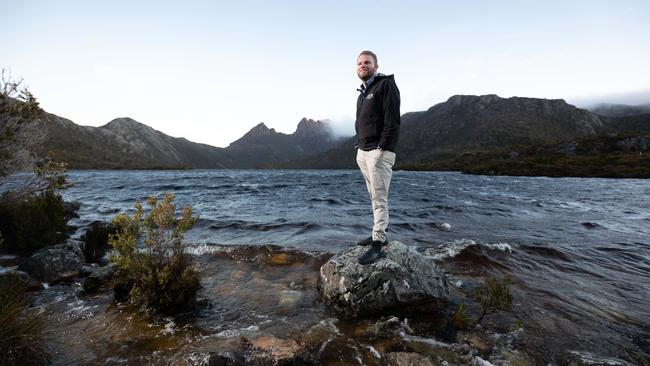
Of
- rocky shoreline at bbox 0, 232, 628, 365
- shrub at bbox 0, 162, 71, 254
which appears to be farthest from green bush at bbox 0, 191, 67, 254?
rocky shoreline at bbox 0, 232, 628, 365

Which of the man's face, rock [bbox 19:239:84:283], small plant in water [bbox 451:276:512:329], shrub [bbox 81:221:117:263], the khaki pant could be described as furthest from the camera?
shrub [bbox 81:221:117:263]

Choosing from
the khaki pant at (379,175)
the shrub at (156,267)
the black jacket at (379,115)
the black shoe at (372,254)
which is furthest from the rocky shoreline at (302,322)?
the black jacket at (379,115)

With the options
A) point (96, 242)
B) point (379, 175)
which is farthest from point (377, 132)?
point (96, 242)

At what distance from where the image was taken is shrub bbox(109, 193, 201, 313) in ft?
18.8

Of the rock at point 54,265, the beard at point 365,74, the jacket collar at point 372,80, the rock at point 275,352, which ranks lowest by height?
the rock at point 275,352

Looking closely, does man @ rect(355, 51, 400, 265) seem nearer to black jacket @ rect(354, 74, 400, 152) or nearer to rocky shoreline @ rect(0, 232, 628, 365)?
black jacket @ rect(354, 74, 400, 152)

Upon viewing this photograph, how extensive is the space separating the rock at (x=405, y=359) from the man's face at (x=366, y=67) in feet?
15.9

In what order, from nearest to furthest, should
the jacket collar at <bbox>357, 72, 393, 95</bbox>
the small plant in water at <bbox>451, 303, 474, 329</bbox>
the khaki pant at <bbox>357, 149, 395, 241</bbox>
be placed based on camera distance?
the small plant in water at <bbox>451, 303, 474, 329</bbox>, the khaki pant at <bbox>357, 149, 395, 241</bbox>, the jacket collar at <bbox>357, 72, 393, 95</bbox>

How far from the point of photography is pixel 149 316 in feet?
18.3

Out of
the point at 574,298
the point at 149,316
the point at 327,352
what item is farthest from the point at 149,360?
the point at 574,298

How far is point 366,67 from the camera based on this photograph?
19.5 feet

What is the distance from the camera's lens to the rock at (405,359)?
13.7 feet

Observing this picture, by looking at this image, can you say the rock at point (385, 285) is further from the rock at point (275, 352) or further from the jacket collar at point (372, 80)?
the jacket collar at point (372, 80)

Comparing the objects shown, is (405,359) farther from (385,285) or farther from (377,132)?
(377,132)
